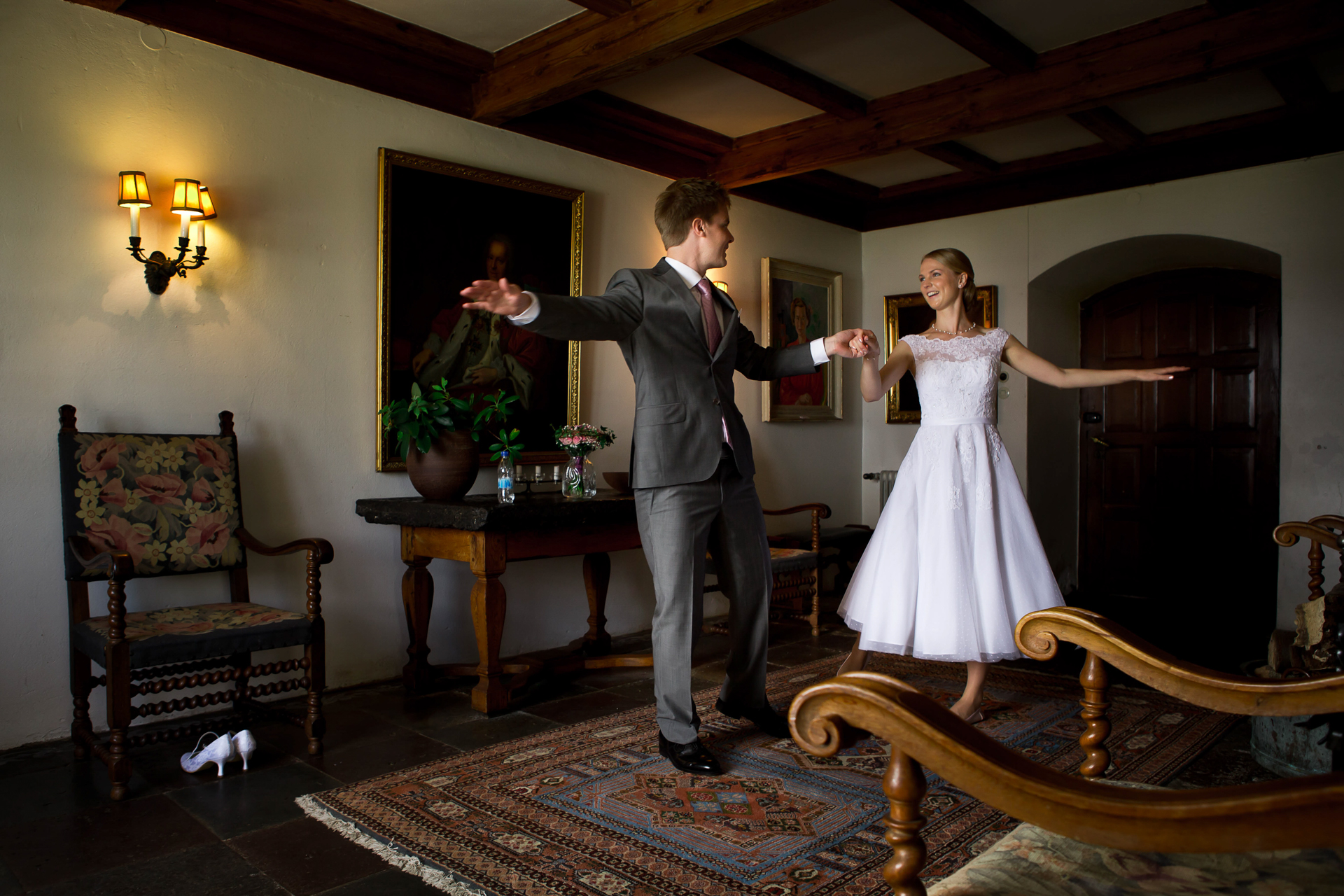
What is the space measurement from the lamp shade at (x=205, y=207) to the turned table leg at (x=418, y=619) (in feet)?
5.24

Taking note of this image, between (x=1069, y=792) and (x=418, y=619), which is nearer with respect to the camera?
(x=1069, y=792)

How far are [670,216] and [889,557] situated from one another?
1.43 m

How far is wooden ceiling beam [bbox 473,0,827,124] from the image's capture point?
344cm

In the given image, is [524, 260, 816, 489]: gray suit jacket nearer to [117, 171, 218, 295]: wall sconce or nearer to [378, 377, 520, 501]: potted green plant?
[378, 377, 520, 501]: potted green plant

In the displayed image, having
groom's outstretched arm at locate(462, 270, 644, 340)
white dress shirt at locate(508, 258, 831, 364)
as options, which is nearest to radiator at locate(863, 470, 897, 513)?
white dress shirt at locate(508, 258, 831, 364)

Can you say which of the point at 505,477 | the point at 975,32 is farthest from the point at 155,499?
the point at 975,32

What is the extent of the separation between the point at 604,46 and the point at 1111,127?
10.4ft

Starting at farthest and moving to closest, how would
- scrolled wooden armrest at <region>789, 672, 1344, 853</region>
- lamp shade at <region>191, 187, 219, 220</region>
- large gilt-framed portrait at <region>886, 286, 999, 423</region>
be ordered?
large gilt-framed portrait at <region>886, 286, 999, 423</region> → lamp shade at <region>191, 187, 219, 220</region> → scrolled wooden armrest at <region>789, 672, 1344, 853</region>

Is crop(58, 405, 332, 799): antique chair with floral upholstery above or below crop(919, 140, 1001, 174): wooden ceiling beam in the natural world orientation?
below

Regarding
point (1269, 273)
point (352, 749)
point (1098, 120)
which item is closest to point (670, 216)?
point (352, 749)

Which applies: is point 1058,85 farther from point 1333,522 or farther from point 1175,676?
point 1175,676

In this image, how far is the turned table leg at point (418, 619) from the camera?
395 centimetres

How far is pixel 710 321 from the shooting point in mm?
2977

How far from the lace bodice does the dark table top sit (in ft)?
4.68
